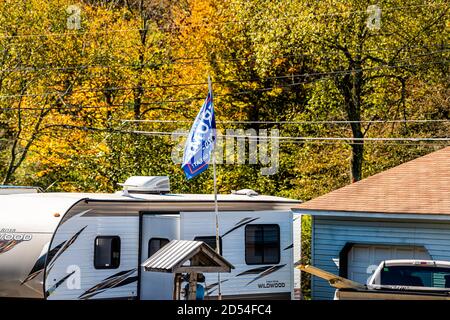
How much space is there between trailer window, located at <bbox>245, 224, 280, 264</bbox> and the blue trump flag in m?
3.17

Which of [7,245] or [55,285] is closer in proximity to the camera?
[55,285]

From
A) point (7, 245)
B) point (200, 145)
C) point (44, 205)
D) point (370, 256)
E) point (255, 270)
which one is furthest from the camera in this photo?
point (255, 270)

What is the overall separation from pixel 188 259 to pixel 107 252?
18.4ft

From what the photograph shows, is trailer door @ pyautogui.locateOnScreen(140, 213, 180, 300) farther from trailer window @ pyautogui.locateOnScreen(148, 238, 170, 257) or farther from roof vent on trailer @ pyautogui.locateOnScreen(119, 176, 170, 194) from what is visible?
roof vent on trailer @ pyautogui.locateOnScreen(119, 176, 170, 194)

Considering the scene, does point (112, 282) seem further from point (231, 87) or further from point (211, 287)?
point (231, 87)

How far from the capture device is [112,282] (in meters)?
20.6

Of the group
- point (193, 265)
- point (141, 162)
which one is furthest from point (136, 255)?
point (141, 162)

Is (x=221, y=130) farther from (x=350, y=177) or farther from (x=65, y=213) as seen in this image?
(x=65, y=213)

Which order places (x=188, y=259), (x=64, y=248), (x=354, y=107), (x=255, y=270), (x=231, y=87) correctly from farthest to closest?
(x=231, y=87) < (x=354, y=107) < (x=255, y=270) < (x=64, y=248) < (x=188, y=259)

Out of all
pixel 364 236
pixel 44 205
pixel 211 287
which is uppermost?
pixel 44 205

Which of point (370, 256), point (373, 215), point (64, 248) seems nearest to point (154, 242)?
point (64, 248)

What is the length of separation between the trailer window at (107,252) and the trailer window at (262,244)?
11.7 ft

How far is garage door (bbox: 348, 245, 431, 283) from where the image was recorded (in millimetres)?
21750

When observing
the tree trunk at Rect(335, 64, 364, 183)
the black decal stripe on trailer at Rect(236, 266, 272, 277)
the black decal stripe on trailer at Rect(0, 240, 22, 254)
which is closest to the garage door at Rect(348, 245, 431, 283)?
the black decal stripe on trailer at Rect(236, 266, 272, 277)
